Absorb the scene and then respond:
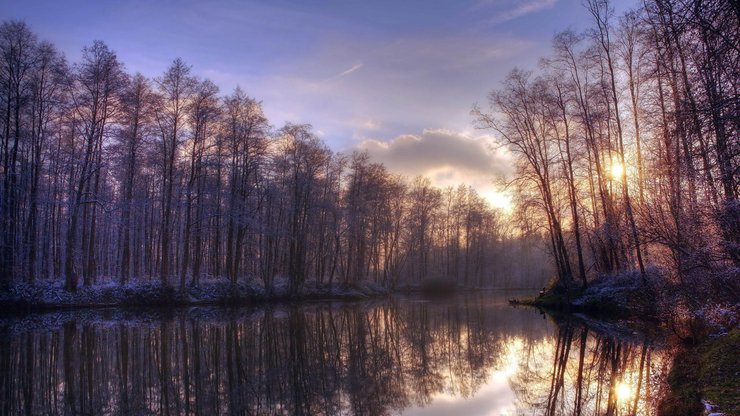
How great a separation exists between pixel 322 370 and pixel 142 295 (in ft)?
70.4

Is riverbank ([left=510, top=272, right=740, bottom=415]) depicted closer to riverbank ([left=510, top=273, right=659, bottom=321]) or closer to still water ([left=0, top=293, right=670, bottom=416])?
riverbank ([left=510, top=273, right=659, bottom=321])

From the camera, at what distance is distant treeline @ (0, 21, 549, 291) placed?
86.4ft

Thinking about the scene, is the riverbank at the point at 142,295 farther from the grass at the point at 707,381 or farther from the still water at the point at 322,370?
the grass at the point at 707,381

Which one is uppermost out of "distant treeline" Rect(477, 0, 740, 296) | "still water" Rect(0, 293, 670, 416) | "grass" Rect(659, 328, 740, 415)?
"distant treeline" Rect(477, 0, 740, 296)

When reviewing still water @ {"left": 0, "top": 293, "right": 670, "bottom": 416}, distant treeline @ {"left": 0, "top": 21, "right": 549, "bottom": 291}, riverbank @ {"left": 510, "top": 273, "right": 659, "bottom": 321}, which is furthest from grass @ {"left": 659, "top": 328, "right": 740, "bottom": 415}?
distant treeline @ {"left": 0, "top": 21, "right": 549, "bottom": 291}

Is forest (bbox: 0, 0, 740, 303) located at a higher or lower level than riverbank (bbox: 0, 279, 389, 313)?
higher

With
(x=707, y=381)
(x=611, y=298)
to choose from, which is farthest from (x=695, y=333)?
(x=611, y=298)

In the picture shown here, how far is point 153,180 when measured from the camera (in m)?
42.8

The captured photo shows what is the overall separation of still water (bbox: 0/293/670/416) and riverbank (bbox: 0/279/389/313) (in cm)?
564

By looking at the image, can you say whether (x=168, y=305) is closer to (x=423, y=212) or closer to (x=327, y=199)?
(x=327, y=199)

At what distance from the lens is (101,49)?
27141 millimetres

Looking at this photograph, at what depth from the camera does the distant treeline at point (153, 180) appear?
26328 mm

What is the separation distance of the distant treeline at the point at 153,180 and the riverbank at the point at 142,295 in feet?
2.14

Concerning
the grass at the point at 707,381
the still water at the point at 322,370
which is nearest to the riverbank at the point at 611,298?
the still water at the point at 322,370
